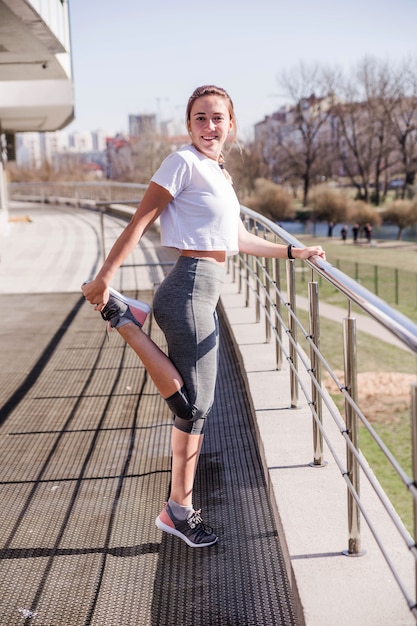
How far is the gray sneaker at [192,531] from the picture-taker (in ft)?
8.57

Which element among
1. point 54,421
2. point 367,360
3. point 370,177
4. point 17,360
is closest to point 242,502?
point 54,421

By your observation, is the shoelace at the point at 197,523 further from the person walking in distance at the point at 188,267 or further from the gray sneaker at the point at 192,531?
the person walking in distance at the point at 188,267

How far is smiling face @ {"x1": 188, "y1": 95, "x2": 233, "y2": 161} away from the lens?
251 centimetres

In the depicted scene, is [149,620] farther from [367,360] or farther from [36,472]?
[367,360]

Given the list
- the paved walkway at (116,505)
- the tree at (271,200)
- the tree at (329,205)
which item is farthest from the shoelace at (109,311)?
the tree at (329,205)

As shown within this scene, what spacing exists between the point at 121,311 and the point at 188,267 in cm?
24

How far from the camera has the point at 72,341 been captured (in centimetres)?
585

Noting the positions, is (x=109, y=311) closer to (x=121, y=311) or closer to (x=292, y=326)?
(x=121, y=311)

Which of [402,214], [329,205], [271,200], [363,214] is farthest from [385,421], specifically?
[329,205]

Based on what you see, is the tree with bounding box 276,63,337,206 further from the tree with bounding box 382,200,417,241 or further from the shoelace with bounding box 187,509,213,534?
the shoelace with bounding box 187,509,213,534

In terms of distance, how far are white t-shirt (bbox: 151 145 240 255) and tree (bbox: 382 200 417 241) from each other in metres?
48.4

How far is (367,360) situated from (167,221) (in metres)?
23.9

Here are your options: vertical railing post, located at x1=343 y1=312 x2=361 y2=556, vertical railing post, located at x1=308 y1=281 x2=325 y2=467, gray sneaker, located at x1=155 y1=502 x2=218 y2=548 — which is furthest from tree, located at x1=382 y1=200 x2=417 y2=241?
vertical railing post, located at x1=343 y1=312 x2=361 y2=556

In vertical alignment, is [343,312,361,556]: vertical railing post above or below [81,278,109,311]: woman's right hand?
below
